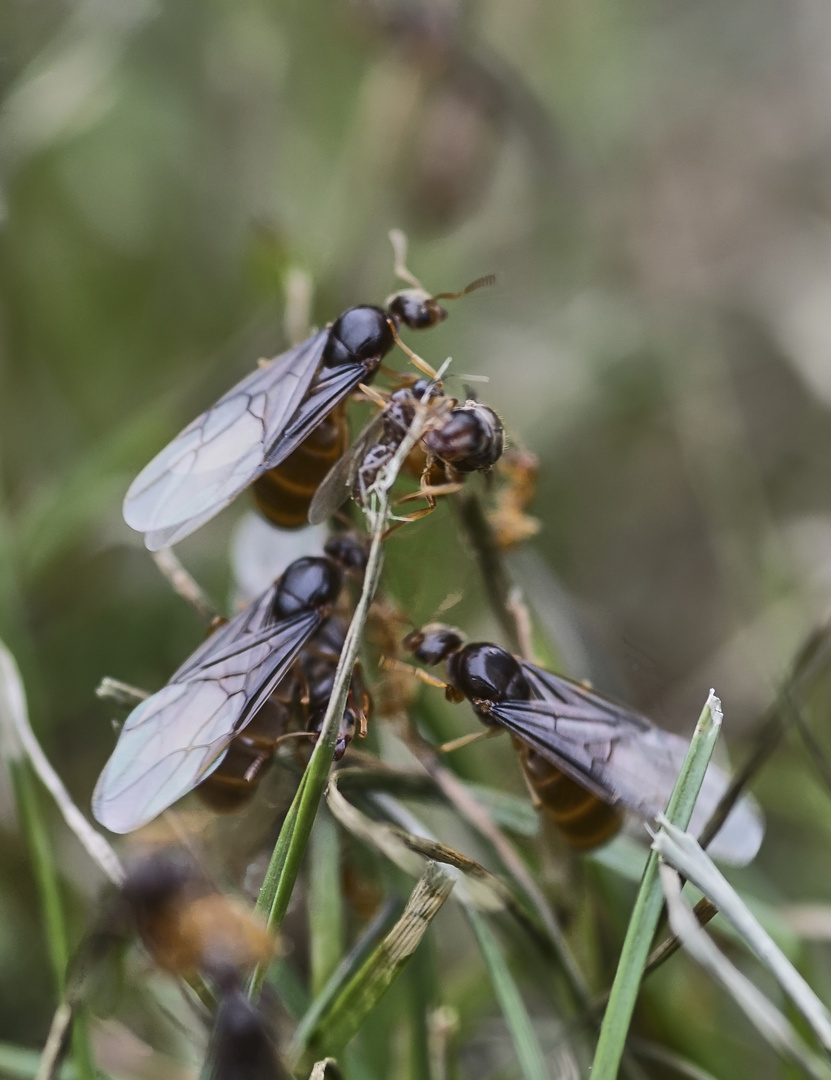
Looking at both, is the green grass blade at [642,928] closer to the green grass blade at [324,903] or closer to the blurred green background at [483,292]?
the green grass blade at [324,903]

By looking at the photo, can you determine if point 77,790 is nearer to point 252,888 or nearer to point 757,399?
point 252,888

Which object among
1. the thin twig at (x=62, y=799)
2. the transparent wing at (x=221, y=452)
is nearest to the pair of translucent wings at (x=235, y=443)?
the transparent wing at (x=221, y=452)

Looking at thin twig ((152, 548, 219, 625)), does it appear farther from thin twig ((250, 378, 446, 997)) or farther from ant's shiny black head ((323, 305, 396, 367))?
thin twig ((250, 378, 446, 997))

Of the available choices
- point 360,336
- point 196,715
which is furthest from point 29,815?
point 360,336

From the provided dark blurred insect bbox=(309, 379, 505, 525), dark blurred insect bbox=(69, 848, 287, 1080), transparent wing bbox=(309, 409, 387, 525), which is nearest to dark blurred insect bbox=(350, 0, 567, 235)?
dark blurred insect bbox=(309, 379, 505, 525)

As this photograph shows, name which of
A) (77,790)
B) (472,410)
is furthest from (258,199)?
(472,410)

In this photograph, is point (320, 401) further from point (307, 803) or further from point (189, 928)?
point (189, 928)
